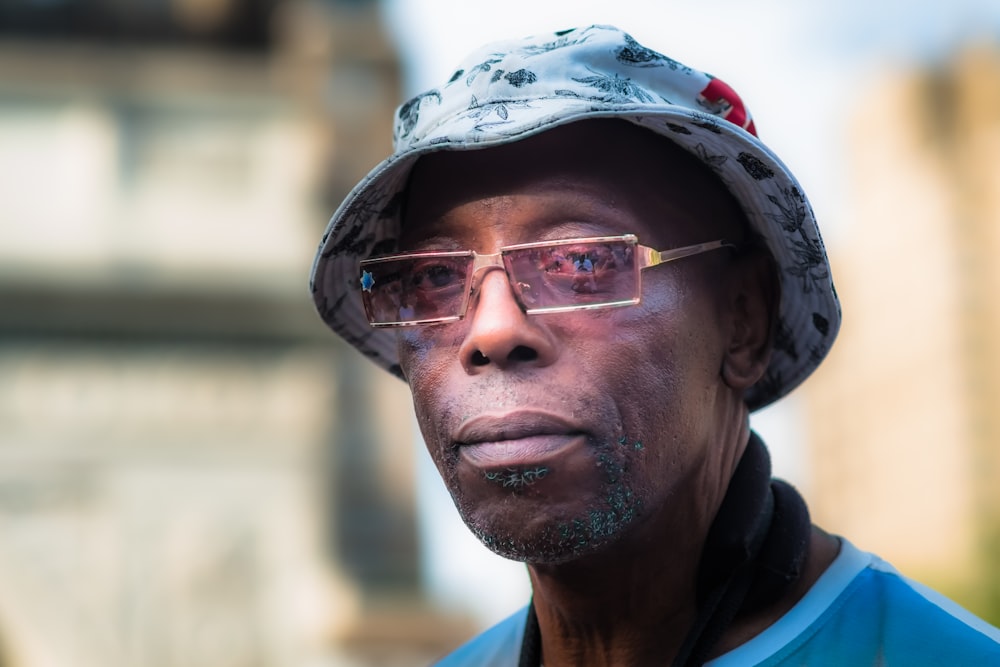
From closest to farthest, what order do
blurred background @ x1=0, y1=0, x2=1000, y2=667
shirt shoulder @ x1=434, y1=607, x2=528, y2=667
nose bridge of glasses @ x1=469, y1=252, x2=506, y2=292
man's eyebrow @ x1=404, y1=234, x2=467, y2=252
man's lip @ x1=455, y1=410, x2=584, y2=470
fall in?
man's lip @ x1=455, y1=410, x2=584, y2=470 → nose bridge of glasses @ x1=469, y1=252, x2=506, y2=292 → man's eyebrow @ x1=404, y1=234, x2=467, y2=252 → shirt shoulder @ x1=434, y1=607, x2=528, y2=667 → blurred background @ x1=0, y1=0, x2=1000, y2=667

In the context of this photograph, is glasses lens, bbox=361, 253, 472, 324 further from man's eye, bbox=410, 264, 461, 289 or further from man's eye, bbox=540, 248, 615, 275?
man's eye, bbox=540, 248, 615, 275

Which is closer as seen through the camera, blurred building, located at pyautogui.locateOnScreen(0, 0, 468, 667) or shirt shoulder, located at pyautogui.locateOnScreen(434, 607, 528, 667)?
shirt shoulder, located at pyautogui.locateOnScreen(434, 607, 528, 667)

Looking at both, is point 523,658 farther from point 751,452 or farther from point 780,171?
point 780,171

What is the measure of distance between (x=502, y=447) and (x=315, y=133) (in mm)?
11110

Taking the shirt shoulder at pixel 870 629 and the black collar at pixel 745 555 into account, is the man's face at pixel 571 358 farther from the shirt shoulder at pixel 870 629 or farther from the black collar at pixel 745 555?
the shirt shoulder at pixel 870 629

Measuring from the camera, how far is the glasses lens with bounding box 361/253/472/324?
233cm

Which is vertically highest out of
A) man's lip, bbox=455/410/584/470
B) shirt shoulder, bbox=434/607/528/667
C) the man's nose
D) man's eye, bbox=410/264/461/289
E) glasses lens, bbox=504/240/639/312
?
man's eye, bbox=410/264/461/289

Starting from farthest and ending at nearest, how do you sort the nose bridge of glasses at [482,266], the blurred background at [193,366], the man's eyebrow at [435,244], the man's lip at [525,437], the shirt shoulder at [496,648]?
the blurred background at [193,366], the shirt shoulder at [496,648], the man's eyebrow at [435,244], the nose bridge of glasses at [482,266], the man's lip at [525,437]

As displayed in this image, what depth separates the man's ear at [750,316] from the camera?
2.46 metres

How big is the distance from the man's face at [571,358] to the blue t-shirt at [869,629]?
0.27 metres

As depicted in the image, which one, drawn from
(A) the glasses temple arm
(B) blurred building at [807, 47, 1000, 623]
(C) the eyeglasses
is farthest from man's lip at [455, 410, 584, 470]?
(B) blurred building at [807, 47, 1000, 623]

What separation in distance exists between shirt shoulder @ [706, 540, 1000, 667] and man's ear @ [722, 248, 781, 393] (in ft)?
1.16

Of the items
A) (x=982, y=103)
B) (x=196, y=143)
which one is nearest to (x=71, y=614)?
(x=196, y=143)

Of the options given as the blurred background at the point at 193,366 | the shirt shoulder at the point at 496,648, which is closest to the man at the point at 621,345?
the shirt shoulder at the point at 496,648
